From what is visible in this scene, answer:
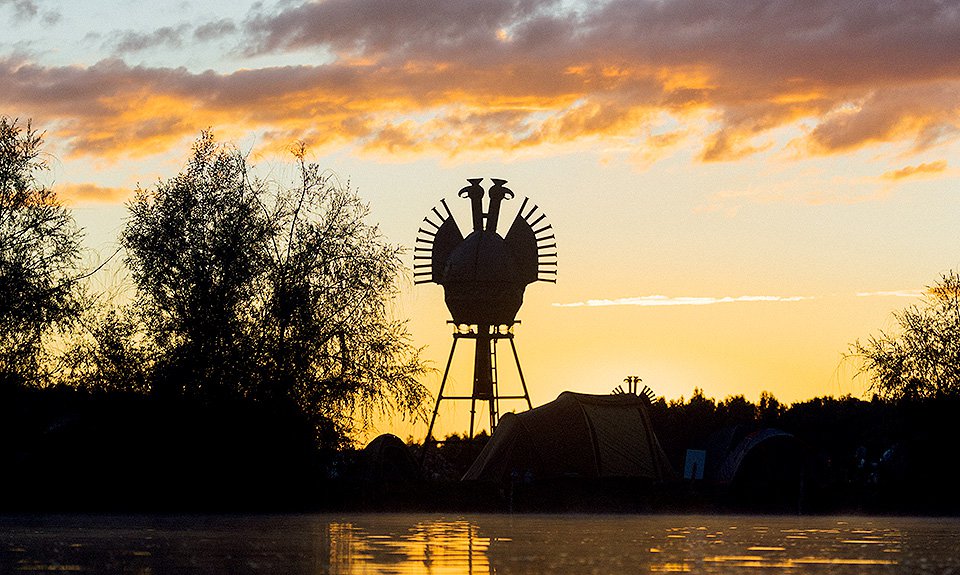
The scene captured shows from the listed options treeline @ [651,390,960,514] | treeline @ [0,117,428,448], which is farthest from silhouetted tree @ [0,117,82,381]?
treeline @ [651,390,960,514]

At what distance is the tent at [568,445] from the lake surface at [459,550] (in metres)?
29.6

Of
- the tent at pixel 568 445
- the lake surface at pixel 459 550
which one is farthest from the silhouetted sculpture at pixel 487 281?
the lake surface at pixel 459 550

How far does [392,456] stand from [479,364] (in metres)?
5.69

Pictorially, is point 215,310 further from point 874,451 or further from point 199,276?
point 874,451

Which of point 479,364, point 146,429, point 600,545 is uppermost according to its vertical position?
point 479,364

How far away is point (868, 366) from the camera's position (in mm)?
59750

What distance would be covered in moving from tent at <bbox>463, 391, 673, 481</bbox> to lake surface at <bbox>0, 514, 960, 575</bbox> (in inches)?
1165

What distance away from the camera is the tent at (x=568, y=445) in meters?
59.1

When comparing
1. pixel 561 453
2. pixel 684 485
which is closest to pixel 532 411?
pixel 561 453

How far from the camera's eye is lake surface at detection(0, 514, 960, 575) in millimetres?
16250

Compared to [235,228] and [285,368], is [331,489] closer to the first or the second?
[285,368]

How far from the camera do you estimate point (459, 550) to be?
2031 cm

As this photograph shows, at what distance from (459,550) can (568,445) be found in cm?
3949

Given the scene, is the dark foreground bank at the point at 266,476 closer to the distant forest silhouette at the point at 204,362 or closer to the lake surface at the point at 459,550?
the distant forest silhouette at the point at 204,362
